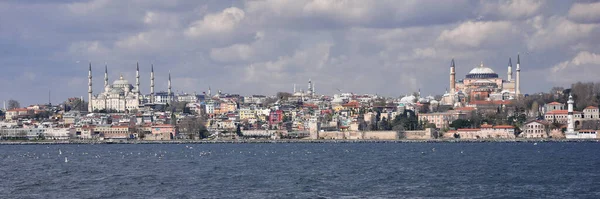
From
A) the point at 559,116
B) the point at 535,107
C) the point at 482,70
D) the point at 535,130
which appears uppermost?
the point at 482,70

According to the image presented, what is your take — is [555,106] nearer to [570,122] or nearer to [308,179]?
[570,122]

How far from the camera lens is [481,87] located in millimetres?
123688

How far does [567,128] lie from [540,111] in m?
10.6

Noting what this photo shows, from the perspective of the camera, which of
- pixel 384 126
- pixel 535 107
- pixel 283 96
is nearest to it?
pixel 535 107

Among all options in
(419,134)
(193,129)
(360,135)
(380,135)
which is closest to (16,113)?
(193,129)

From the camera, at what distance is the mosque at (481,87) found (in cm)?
11634

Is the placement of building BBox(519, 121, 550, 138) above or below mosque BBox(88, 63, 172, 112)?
below

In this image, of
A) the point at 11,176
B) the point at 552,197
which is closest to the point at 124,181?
the point at 11,176

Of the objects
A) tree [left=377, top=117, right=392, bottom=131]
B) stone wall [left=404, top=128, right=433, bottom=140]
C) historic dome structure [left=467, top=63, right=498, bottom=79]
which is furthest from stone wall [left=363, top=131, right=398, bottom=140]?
historic dome structure [left=467, top=63, right=498, bottom=79]

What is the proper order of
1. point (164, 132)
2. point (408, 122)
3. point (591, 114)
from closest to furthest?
point (591, 114), point (408, 122), point (164, 132)

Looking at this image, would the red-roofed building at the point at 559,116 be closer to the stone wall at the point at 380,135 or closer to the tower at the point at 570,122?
the tower at the point at 570,122

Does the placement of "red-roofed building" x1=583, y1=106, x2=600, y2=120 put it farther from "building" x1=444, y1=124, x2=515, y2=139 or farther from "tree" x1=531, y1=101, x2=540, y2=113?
"building" x1=444, y1=124, x2=515, y2=139

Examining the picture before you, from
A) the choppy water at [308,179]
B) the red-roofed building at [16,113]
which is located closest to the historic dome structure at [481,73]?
the red-roofed building at [16,113]

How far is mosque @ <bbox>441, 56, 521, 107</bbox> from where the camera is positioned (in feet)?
382
